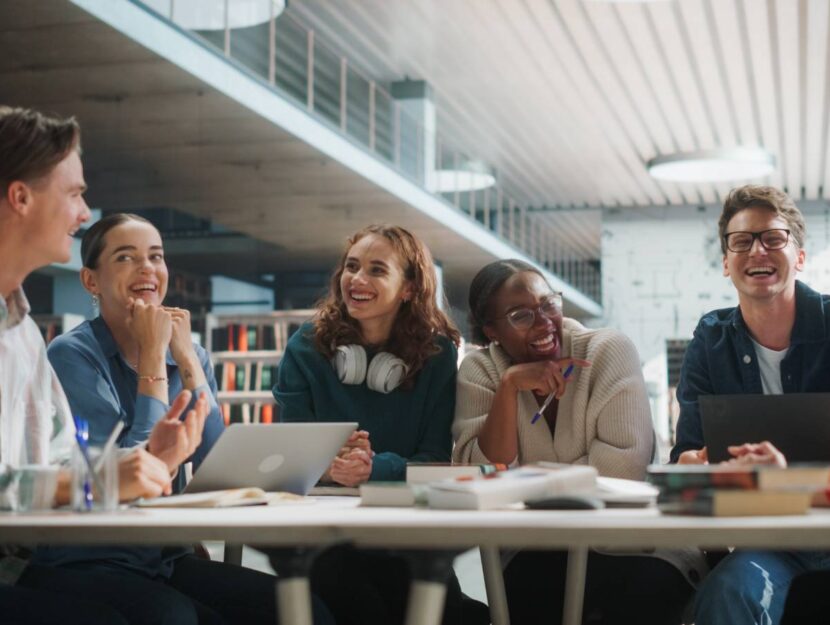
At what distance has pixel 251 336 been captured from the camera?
8.49 m

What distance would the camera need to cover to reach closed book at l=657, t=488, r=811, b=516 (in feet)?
4.12

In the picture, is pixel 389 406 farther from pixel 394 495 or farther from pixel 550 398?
pixel 394 495

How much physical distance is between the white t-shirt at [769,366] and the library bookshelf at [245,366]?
616 centimetres

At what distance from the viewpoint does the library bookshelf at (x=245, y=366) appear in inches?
325

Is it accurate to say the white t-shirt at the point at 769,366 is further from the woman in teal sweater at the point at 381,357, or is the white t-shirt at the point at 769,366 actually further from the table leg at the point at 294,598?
the table leg at the point at 294,598

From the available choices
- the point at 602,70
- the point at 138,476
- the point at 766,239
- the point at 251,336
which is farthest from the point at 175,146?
the point at 138,476

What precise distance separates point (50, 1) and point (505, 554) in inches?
151

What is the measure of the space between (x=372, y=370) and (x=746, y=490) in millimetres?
1335

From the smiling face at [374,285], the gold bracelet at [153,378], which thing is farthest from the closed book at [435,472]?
the smiling face at [374,285]

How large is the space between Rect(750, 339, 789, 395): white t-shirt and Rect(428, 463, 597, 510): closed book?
0.91m

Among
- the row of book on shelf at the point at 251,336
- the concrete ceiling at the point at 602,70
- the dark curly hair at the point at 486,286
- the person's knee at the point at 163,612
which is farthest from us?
the row of book on shelf at the point at 251,336

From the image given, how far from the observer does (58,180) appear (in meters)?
1.75

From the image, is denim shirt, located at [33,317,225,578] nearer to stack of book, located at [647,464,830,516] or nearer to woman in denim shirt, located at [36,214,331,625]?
woman in denim shirt, located at [36,214,331,625]

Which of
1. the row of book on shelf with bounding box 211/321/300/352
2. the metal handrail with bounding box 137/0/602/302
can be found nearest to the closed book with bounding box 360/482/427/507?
the metal handrail with bounding box 137/0/602/302
